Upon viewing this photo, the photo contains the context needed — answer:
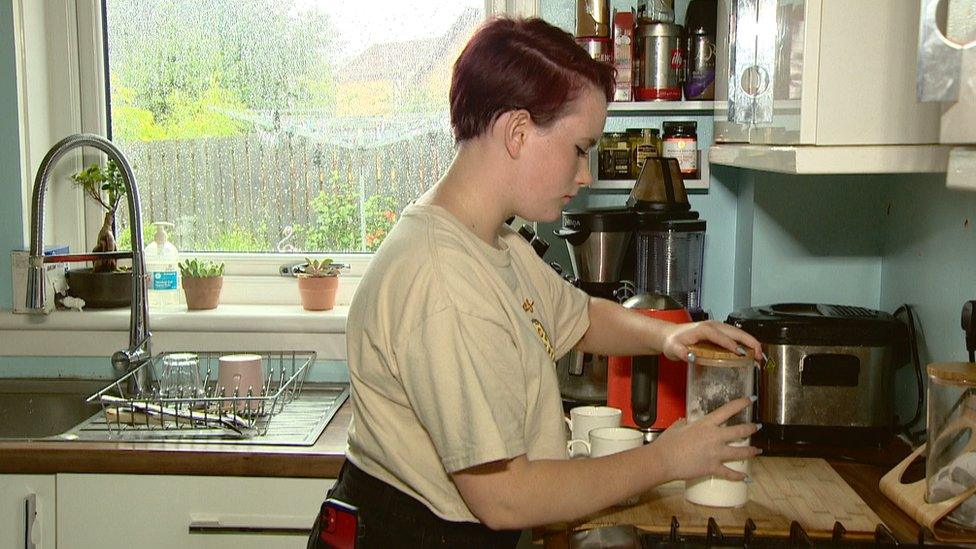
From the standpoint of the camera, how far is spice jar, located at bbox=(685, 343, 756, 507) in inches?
62.4

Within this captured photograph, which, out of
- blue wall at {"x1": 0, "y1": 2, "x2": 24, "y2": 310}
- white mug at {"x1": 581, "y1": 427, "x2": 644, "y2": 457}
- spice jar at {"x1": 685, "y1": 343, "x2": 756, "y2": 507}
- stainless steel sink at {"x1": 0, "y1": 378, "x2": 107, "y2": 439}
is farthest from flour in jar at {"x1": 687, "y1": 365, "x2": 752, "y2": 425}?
blue wall at {"x1": 0, "y1": 2, "x2": 24, "y2": 310}

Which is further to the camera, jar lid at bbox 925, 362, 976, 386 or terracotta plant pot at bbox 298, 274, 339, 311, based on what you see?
terracotta plant pot at bbox 298, 274, 339, 311

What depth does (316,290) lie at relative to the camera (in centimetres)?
266

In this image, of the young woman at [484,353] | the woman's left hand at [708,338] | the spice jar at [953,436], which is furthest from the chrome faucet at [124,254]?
the spice jar at [953,436]

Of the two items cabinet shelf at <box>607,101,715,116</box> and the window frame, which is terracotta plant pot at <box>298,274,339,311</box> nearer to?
the window frame

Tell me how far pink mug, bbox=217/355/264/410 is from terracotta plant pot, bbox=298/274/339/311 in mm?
371

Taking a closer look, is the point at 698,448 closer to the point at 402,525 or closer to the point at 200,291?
the point at 402,525

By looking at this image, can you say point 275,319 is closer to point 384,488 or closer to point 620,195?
point 620,195

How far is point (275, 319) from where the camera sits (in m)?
2.56

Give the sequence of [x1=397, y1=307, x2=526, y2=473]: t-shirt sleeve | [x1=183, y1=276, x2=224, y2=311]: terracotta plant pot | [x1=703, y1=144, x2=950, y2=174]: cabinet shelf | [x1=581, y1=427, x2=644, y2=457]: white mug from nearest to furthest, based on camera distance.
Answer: [x1=397, y1=307, x2=526, y2=473]: t-shirt sleeve → [x1=703, y1=144, x2=950, y2=174]: cabinet shelf → [x1=581, y1=427, x2=644, y2=457]: white mug → [x1=183, y1=276, x2=224, y2=311]: terracotta plant pot

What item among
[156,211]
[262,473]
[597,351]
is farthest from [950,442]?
[156,211]

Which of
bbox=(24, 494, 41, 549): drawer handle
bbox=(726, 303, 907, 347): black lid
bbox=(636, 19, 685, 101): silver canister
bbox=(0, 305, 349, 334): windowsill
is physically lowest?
bbox=(24, 494, 41, 549): drawer handle

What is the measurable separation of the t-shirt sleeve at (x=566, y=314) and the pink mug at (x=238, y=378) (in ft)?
2.65

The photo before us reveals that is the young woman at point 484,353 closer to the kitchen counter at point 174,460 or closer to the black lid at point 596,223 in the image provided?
the kitchen counter at point 174,460
